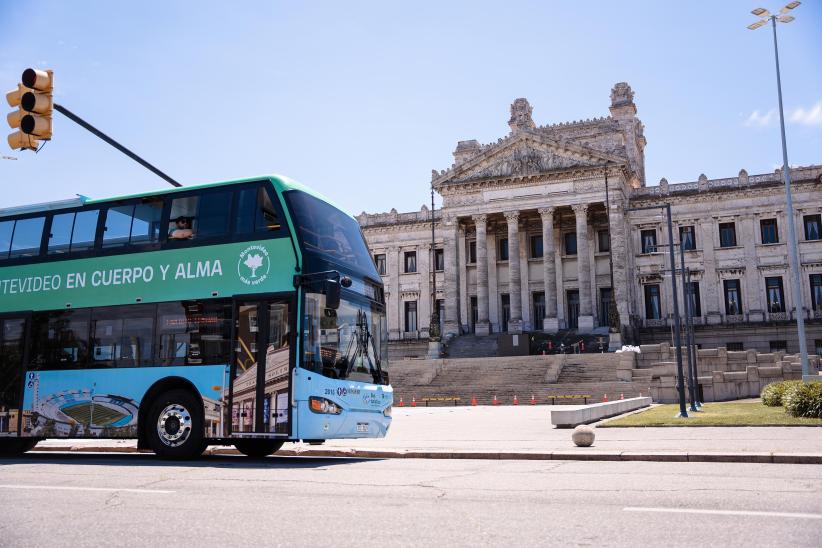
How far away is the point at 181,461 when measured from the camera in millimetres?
12508

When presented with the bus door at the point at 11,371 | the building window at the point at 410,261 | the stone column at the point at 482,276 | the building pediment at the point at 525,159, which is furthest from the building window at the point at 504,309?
the bus door at the point at 11,371

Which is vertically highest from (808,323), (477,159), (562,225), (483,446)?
(477,159)

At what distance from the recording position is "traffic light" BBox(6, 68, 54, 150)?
10258 mm

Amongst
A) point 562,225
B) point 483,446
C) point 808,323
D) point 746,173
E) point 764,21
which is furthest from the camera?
point 562,225

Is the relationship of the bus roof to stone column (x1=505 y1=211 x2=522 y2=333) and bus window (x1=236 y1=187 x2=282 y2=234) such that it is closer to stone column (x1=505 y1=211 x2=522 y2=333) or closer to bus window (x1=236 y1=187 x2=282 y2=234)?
bus window (x1=236 y1=187 x2=282 y2=234)

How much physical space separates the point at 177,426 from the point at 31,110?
18.2 feet

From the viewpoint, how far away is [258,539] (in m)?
5.82

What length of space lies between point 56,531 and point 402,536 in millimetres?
2932

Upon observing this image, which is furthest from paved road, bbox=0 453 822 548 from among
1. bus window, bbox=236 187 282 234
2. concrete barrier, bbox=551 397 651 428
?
concrete barrier, bbox=551 397 651 428

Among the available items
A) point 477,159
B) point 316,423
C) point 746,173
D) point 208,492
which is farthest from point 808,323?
point 208,492

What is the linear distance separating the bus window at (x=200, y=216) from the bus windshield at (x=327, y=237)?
51.9 inches

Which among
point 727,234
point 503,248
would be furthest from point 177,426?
point 727,234

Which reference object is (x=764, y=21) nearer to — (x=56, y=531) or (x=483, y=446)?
(x=483, y=446)

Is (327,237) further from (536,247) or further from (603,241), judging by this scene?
(536,247)
